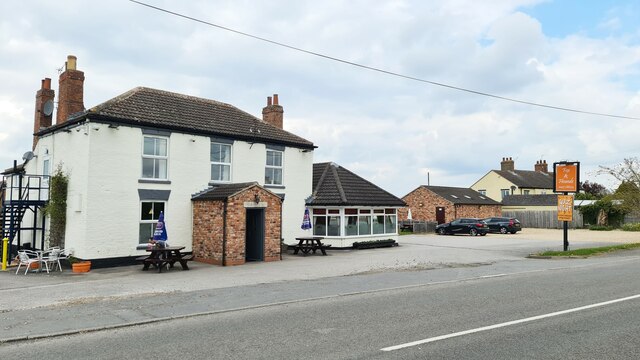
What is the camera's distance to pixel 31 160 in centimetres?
2298

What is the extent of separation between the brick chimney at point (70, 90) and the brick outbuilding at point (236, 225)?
634cm

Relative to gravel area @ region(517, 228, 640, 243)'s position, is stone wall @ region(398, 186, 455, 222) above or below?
above

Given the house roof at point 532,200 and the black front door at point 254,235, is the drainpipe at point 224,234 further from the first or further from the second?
the house roof at point 532,200

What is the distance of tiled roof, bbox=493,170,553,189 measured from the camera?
6606 cm

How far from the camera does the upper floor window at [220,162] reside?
70.6 ft

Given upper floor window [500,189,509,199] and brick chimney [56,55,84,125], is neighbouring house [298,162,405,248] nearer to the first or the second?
brick chimney [56,55,84,125]

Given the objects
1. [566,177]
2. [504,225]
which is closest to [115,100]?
[566,177]

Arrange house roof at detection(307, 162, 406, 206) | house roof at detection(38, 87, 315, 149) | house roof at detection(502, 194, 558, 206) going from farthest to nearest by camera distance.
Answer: house roof at detection(502, 194, 558, 206) → house roof at detection(307, 162, 406, 206) → house roof at detection(38, 87, 315, 149)

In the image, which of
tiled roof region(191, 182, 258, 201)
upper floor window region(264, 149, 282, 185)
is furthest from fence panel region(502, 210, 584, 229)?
tiled roof region(191, 182, 258, 201)

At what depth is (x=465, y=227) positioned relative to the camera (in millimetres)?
39500

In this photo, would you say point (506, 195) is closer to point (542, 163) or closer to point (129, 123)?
point (542, 163)

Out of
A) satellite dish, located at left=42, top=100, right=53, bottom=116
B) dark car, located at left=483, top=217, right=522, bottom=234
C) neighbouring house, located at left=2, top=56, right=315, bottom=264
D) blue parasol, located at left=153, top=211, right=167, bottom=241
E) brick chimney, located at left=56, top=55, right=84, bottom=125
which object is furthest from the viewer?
dark car, located at left=483, top=217, right=522, bottom=234

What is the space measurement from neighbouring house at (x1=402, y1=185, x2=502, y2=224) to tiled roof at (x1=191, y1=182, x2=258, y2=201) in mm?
29421

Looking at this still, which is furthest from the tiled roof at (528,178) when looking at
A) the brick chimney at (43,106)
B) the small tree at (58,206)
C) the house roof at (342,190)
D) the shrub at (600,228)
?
the small tree at (58,206)
